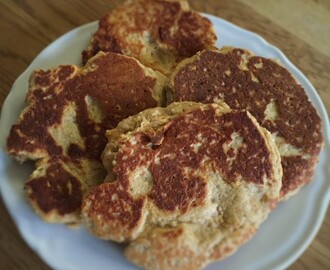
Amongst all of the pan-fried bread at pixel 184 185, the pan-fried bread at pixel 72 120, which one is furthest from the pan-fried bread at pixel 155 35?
the pan-fried bread at pixel 184 185

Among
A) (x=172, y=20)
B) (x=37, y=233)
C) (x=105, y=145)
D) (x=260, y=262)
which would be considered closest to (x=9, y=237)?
(x=37, y=233)

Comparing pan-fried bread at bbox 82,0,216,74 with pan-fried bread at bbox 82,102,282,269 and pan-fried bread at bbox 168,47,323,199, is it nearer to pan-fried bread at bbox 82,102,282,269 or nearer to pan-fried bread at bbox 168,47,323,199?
pan-fried bread at bbox 168,47,323,199

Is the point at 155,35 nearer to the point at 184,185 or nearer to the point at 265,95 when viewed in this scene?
the point at 265,95

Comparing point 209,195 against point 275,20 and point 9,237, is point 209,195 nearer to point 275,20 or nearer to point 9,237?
point 9,237

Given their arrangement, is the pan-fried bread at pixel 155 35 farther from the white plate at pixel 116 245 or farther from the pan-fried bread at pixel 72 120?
the white plate at pixel 116 245

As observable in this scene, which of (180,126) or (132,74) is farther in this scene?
(132,74)
